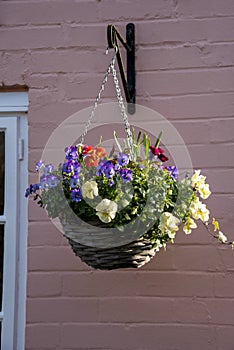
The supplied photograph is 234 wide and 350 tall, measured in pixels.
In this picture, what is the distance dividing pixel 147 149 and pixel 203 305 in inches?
26.0

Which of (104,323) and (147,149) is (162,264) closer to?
(104,323)

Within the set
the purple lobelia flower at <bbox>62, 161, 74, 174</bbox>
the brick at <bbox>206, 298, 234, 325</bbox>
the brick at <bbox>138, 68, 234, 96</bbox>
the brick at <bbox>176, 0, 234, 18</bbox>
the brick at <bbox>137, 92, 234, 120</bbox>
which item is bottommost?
the brick at <bbox>206, 298, 234, 325</bbox>

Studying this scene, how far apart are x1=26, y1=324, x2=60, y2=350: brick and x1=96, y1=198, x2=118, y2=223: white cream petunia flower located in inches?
28.1

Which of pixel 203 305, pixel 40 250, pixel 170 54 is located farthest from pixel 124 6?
pixel 203 305

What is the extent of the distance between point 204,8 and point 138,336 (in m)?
1.29

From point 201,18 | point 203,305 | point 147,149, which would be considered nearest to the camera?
point 147,149

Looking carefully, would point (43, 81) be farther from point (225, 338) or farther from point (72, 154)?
point (225, 338)

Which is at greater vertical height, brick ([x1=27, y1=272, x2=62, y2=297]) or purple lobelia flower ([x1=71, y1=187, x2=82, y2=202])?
purple lobelia flower ([x1=71, y1=187, x2=82, y2=202])

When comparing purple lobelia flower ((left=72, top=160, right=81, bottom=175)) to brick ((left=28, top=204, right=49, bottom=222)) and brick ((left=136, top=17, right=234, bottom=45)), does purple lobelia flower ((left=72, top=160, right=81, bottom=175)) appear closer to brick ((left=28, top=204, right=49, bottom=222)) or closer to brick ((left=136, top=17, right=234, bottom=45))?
brick ((left=28, top=204, right=49, bottom=222))

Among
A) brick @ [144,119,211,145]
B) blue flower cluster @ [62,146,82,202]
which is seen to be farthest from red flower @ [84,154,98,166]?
brick @ [144,119,211,145]

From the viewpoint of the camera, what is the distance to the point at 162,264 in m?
2.35

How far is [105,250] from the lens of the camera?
188 cm

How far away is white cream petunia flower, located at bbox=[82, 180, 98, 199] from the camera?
1849 mm

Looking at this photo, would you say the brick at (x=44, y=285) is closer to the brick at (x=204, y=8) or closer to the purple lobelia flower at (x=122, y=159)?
the purple lobelia flower at (x=122, y=159)
